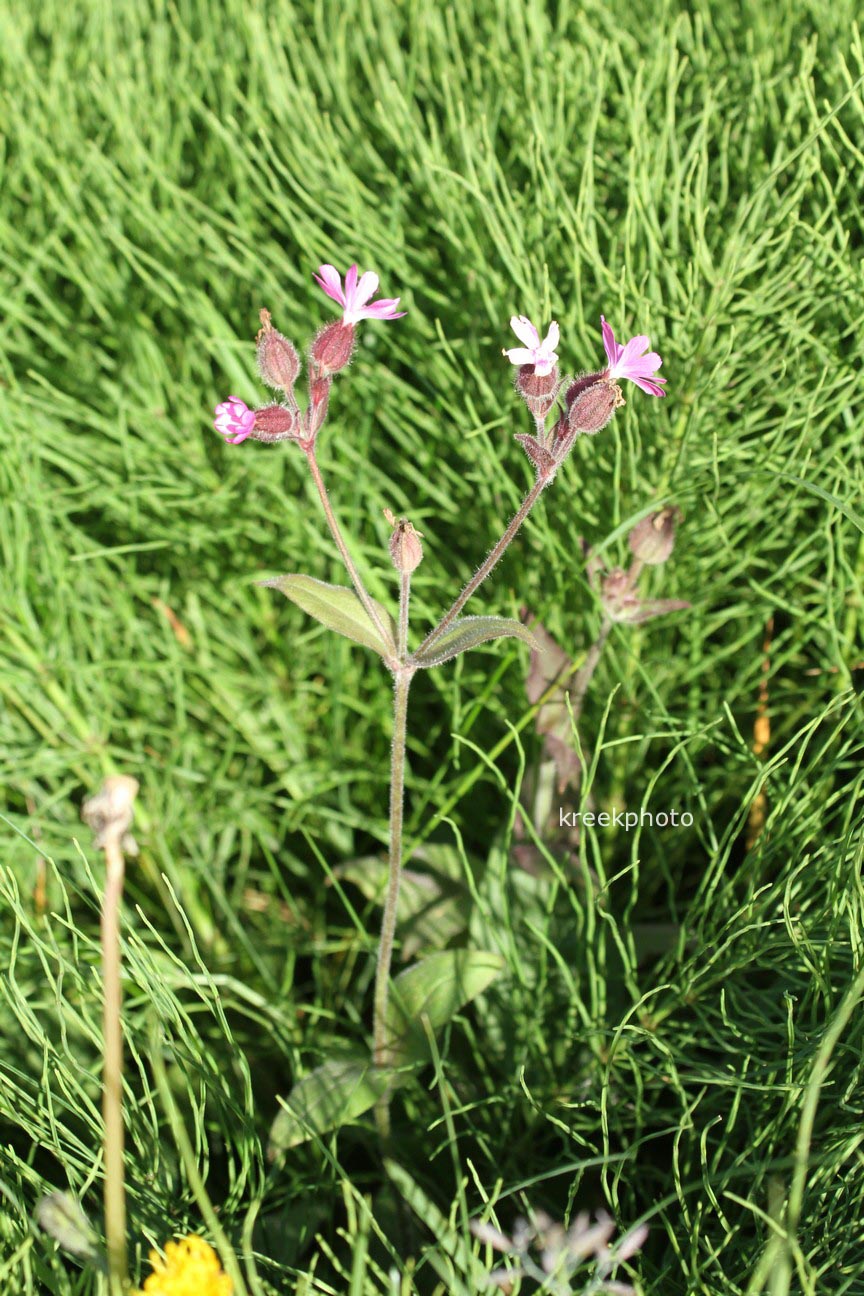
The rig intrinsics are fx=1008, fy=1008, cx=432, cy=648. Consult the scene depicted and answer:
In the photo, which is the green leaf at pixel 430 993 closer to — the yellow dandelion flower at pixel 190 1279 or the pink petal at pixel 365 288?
the yellow dandelion flower at pixel 190 1279

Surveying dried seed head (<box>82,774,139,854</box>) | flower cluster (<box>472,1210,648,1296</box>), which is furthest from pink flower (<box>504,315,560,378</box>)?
flower cluster (<box>472,1210,648,1296</box>)

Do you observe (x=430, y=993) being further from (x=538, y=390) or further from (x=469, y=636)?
(x=538, y=390)

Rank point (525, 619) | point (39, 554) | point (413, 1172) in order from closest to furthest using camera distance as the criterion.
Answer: point (413, 1172) → point (525, 619) → point (39, 554)

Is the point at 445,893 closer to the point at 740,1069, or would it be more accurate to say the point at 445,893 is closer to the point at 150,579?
the point at 740,1069

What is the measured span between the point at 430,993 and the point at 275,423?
0.56 m

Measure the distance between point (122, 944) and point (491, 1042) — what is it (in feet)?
1.55

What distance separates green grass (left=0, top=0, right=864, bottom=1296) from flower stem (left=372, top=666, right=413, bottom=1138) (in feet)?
0.19

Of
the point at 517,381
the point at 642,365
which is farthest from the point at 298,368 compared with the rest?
the point at 642,365

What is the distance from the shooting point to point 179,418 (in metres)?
1.48

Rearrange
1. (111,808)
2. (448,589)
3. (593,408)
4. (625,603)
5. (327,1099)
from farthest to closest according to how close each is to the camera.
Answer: (448,589)
(625,603)
(327,1099)
(593,408)
(111,808)

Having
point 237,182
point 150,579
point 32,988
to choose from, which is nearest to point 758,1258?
point 32,988

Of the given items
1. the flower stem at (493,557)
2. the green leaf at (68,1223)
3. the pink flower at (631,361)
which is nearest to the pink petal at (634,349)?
the pink flower at (631,361)

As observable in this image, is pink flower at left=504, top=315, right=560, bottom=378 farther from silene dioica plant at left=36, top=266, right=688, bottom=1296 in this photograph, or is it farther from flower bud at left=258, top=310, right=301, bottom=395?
flower bud at left=258, top=310, right=301, bottom=395

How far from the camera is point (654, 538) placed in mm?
1024
